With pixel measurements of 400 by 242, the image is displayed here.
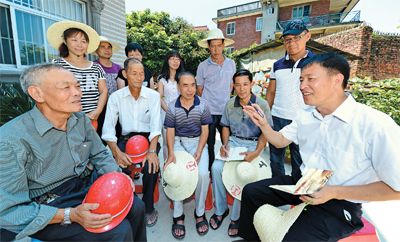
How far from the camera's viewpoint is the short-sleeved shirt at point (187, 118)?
2577mm

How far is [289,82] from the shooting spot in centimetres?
257

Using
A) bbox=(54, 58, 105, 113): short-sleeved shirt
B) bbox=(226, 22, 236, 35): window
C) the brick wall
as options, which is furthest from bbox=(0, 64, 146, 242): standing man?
bbox=(226, 22, 236, 35): window

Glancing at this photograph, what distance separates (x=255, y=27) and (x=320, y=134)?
21735mm

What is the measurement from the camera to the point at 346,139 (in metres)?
1.46

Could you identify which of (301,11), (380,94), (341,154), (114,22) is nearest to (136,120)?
(341,154)

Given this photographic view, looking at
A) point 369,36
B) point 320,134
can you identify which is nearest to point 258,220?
point 320,134

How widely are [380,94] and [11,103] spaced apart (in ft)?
20.7

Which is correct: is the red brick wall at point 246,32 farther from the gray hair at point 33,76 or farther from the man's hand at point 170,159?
the gray hair at point 33,76

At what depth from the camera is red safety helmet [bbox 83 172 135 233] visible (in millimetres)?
1339

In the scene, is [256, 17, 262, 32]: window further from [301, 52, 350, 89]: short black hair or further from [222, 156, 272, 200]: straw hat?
[301, 52, 350, 89]: short black hair

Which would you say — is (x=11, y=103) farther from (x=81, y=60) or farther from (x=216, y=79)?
(x=216, y=79)

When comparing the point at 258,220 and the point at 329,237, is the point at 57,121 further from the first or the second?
the point at 329,237

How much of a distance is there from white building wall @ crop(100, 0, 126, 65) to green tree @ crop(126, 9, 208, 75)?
311 inches

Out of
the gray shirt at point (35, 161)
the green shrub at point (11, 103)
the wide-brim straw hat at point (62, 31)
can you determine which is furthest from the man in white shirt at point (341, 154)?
the green shrub at point (11, 103)
